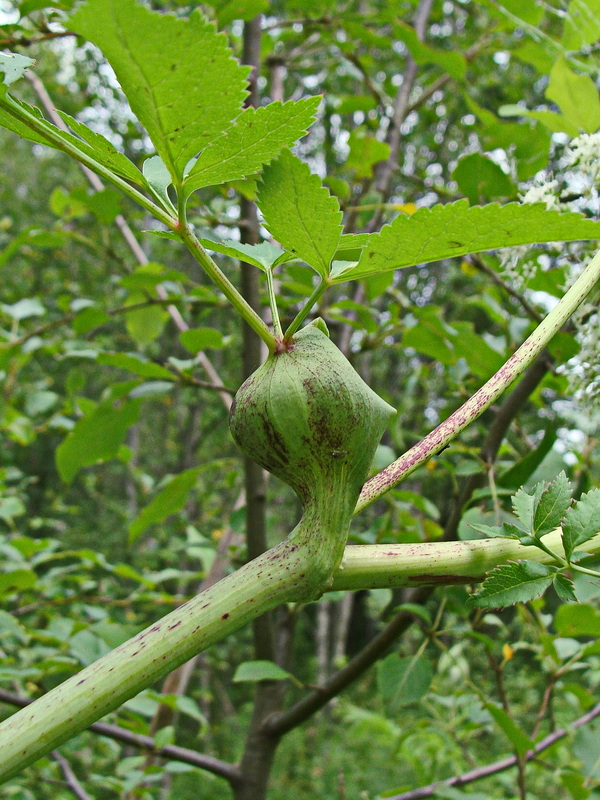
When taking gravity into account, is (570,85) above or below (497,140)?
below

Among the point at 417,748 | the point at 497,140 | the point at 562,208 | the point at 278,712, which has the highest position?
the point at 497,140

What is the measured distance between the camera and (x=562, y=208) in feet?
1.53

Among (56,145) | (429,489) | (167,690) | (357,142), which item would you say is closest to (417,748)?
(167,690)

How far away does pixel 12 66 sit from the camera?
24 centimetres

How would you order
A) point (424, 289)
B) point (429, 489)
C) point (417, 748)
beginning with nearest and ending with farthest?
point (417, 748), point (424, 289), point (429, 489)

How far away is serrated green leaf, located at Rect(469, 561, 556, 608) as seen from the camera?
25 centimetres

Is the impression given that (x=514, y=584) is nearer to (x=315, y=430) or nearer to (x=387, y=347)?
(x=315, y=430)

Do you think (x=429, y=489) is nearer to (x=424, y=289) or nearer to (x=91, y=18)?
(x=424, y=289)

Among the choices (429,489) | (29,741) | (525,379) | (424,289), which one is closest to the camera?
(29,741)

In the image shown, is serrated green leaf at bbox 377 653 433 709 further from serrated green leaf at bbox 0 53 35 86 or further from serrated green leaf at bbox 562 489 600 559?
serrated green leaf at bbox 0 53 35 86

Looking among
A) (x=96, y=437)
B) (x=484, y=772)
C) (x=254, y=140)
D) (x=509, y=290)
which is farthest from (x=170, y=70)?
(x=484, y=772)

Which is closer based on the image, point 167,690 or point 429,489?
point 167,690

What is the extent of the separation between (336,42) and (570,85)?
748mm

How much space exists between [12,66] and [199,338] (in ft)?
2.02
